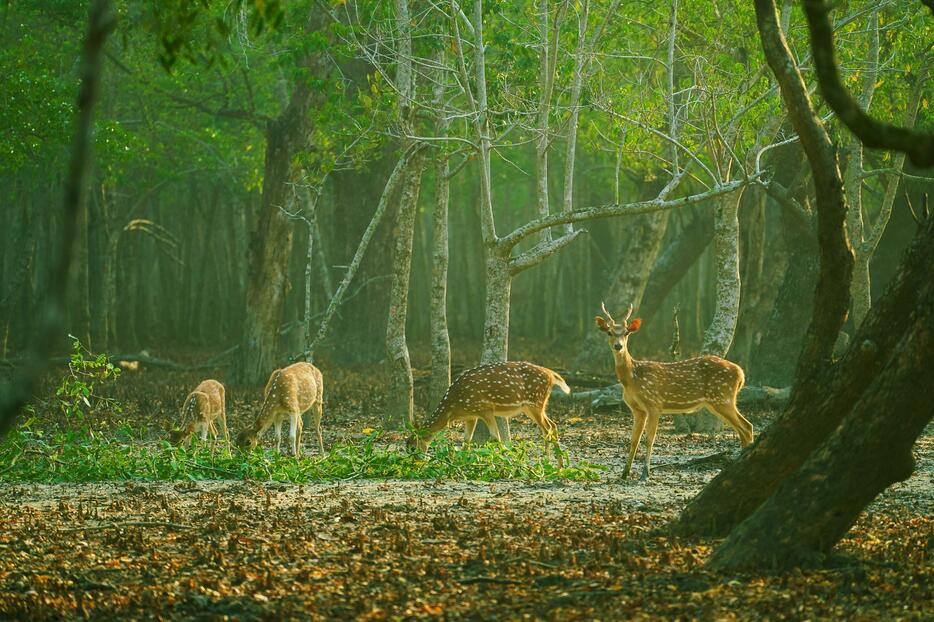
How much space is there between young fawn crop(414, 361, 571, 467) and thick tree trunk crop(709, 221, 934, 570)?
20.2 ft

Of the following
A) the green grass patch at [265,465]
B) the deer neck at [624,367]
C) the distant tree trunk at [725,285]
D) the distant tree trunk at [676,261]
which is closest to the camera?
the green grass patch at [265,465]

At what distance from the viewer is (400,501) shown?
10.6m

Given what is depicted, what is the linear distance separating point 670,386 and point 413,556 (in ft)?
18.5

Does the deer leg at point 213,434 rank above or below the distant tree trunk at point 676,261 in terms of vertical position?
below

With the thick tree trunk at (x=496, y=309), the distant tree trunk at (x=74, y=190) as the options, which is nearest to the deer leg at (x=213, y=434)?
the thick tree trunk at (x=496, y=309)

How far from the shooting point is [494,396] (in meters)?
13.5

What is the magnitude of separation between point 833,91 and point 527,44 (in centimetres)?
1138

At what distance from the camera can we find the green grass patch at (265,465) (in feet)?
39.7

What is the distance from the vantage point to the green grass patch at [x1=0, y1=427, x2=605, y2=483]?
39.7 feet

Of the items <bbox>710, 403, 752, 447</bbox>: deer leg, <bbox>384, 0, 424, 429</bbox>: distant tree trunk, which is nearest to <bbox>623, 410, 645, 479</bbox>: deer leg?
<bbox>710, 403, 752, 447</bbox>: deer leg

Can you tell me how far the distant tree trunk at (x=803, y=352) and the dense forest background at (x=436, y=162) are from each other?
2.99 meters

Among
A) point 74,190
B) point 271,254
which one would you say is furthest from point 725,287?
point 74,190

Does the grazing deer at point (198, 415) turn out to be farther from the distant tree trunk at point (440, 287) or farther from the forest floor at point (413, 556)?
the distant tree trunk at point (440, 287)

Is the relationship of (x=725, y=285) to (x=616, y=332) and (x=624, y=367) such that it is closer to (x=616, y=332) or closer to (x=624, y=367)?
(x=616, y=332)
